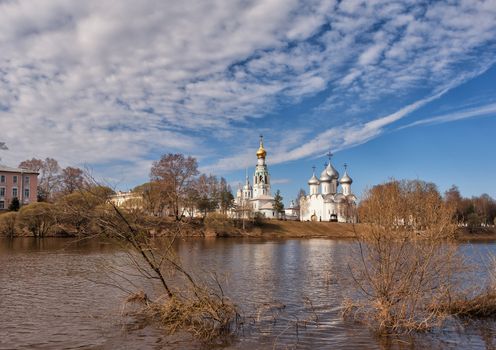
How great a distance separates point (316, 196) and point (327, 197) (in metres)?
3.28

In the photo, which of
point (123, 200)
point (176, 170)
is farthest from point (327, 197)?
point (123, 200)

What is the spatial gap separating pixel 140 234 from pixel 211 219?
62.1 metres

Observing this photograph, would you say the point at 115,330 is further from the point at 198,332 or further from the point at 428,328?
the point at 428,328

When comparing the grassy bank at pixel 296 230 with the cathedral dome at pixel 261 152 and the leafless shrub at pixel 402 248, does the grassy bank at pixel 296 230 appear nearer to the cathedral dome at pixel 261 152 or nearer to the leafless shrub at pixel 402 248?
the cathedral dome at pixel 261 152

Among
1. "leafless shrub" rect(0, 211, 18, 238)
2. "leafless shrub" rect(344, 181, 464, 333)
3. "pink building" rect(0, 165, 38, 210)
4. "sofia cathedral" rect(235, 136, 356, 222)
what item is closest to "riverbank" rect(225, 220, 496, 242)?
"sofia cathedral" rect(235, 136, 356, 222)

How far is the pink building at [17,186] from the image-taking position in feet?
261

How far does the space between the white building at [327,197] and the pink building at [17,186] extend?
64899mm

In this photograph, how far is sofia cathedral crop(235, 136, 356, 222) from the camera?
372 ft

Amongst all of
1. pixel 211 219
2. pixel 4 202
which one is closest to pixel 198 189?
pixel 211 219

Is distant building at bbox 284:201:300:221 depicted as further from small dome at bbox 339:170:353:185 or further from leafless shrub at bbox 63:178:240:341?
leafless shrub at bbox 63:178:240:341

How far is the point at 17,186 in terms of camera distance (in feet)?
265

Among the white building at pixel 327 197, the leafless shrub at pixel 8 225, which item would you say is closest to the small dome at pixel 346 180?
the white building at pixel 327 197

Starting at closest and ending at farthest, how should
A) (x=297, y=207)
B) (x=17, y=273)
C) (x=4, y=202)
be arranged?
(x=17, y=273)
(x=4, y=202)
(x=297, y=207)

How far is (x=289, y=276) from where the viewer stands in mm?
25719
